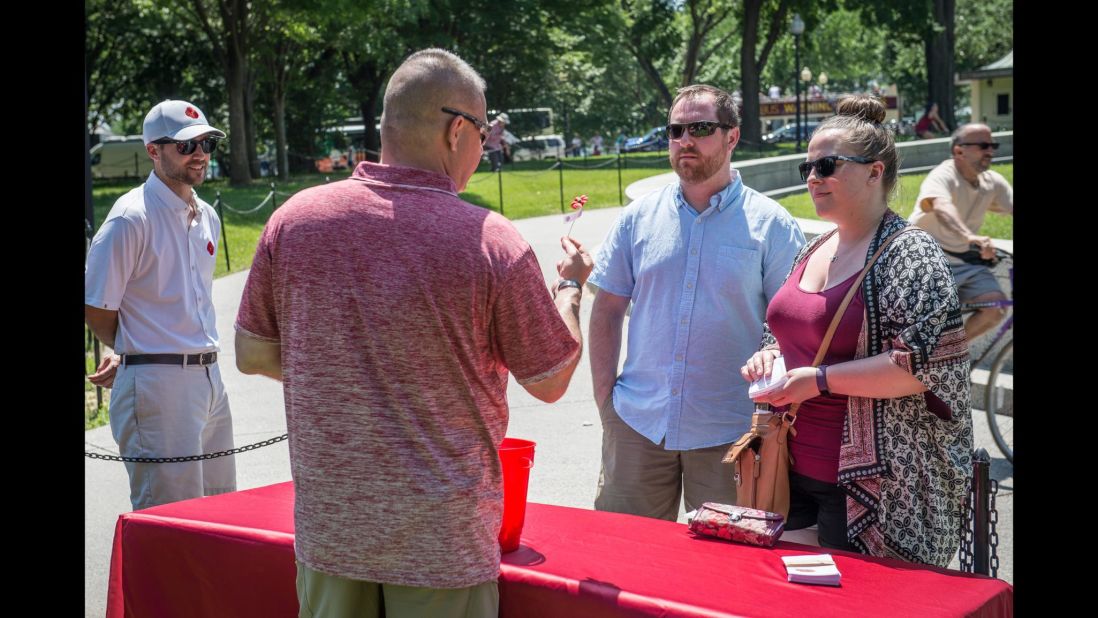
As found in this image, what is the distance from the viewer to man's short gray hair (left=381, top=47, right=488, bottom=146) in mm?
2561

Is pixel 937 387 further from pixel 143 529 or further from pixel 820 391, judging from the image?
pixel 143 529

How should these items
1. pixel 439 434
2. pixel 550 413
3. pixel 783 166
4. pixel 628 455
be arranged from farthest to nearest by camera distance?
1. pixel 783 166
2. pixel 550 413
3. pixel 628 455
4. pixel 439 434

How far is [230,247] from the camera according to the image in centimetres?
1841

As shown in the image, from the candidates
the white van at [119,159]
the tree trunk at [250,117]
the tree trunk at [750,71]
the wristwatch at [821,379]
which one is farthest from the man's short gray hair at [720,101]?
the white van at [119,159]

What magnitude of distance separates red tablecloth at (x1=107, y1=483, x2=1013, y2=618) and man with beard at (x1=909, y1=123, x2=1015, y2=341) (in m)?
4.70

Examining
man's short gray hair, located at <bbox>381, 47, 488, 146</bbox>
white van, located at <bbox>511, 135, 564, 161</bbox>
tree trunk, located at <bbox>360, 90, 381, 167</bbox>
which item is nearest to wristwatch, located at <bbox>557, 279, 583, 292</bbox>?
man's short gray hair, located at <bbox>381, 47, 488, 146</bbox>

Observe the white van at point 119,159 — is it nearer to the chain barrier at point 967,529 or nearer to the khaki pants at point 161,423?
the khaki pants at point 161,423

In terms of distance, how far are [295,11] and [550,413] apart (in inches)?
874

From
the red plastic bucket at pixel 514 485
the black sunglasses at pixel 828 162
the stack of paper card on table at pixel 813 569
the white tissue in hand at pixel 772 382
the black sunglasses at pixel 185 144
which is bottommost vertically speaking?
the stack of paper card on table at pixel 813 569

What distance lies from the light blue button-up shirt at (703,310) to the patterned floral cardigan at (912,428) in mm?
830

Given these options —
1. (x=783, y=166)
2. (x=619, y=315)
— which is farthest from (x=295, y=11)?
(x=619, y=315)

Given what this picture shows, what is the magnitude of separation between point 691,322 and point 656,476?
59 centimetres

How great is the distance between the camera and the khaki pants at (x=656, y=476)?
4016mm

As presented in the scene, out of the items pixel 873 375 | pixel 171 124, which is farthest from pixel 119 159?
pixel 873 375
